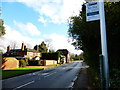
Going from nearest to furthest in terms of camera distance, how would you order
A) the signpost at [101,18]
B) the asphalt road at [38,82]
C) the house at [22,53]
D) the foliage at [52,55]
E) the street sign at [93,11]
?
the signpost at [101,18]
the street sign at [93,11]
the asphalt road at [38,82]
the house at [22,53]
the foliage at [52,55]

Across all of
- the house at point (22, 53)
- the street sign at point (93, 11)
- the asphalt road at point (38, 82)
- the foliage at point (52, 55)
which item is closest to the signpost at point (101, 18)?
the street sign at point (93, 11)

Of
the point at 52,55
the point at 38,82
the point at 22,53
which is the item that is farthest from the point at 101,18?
the point at 52,55

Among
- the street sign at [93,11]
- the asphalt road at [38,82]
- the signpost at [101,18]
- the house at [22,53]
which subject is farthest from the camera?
the house at [22,53]

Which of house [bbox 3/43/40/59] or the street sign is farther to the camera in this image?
house [bbox 3/43/40/59]

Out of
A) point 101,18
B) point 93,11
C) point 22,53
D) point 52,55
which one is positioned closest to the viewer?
point 101,18

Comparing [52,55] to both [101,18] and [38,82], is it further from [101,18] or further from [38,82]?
[101,18]

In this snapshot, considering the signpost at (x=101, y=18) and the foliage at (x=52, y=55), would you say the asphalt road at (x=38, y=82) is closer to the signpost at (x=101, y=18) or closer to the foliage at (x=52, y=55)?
the signpost at (x=101, y=18)

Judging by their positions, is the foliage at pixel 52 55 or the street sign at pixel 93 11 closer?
the street sign at pixel 93 11

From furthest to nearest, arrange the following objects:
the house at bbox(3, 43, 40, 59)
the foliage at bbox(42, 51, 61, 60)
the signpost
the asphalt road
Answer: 1. the foliage at bbox(42, 51, 61, 60)
2. the house at bbox(3, 43, 40, 59)
3. the asphalt road
4. the signpost

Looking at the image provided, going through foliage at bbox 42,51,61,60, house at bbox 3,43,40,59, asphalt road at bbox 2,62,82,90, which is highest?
house at bbox 3,43,40,59

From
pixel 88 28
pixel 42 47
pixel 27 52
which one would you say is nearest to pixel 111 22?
pixel 88 28

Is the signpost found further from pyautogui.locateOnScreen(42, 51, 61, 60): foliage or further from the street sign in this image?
pyautogui.locateOnScreen(42, 51, 61, 60): foliage

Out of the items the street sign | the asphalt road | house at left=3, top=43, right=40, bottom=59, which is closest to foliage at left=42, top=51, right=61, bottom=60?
house at left=3, top=43, right=40, bottom=59

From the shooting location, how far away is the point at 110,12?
5.87 metres
